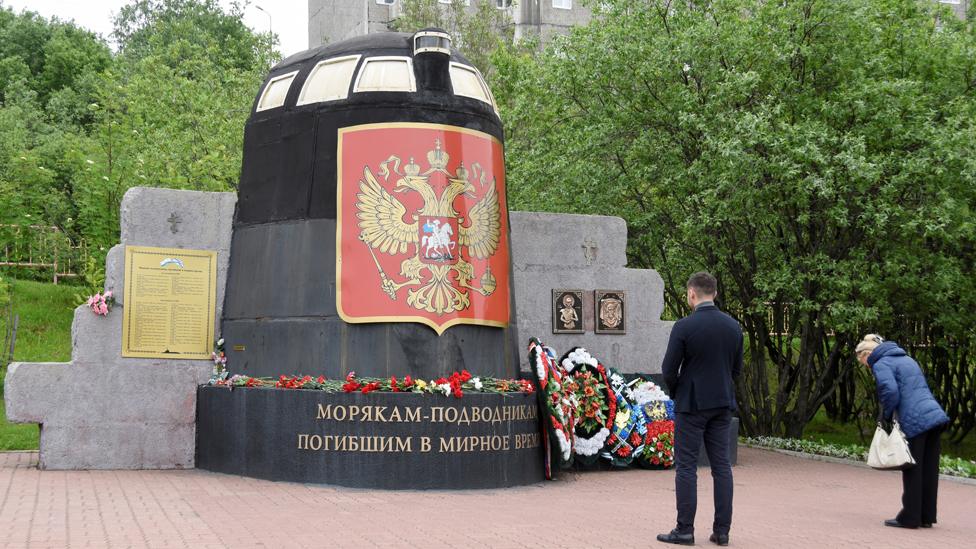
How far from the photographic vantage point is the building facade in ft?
151

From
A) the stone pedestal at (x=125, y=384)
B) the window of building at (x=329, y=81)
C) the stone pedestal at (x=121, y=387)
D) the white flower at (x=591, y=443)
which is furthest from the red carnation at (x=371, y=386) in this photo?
the window of building at (x=329, y=81)

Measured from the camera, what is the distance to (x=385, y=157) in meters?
11.2

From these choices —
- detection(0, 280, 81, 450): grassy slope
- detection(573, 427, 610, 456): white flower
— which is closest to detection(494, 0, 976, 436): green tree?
detection(573, 427, 610, 456): white flower

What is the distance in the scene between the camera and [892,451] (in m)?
8.56

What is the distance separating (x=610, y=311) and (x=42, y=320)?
14172mm

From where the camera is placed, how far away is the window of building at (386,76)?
11430 mm

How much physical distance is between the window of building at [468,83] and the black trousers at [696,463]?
215 inches

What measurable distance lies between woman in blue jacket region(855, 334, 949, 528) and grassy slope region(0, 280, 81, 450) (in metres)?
15.9

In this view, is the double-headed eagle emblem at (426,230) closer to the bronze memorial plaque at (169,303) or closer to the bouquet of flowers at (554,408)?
the bouquet of flowers at (554,408)

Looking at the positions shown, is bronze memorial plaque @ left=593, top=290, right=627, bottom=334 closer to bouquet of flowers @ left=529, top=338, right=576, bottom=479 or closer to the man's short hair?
bouquet of flowers @ left=529, top=338, right=576, bottom=479

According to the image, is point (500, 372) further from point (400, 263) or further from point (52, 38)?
point (52, 38)

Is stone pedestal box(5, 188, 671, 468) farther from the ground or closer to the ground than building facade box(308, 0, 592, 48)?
closer to the ground

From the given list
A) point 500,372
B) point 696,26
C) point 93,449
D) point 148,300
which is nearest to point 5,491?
point 93,449

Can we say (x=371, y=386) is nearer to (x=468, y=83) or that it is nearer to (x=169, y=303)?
(x=169, y=303)
